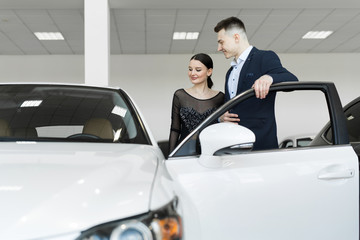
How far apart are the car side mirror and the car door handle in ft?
1.09

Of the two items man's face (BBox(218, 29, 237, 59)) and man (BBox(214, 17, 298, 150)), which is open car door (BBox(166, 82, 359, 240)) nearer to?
man (BBox(214, 17, 298, 150))

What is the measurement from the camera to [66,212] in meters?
0.86

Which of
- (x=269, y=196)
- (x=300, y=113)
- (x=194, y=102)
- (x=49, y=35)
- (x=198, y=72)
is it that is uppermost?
(x=49, y=35)

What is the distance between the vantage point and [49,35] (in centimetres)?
1075

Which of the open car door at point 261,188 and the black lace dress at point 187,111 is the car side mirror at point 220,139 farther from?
the black lace dress at point 187,111

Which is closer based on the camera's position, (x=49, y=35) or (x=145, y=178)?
(x=145, y=178)

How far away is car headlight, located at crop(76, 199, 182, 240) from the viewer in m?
0.85

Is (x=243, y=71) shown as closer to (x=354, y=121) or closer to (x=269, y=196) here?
(x=354, y=121)

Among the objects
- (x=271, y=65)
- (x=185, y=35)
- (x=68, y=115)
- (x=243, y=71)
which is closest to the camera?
(x=68, y=115)

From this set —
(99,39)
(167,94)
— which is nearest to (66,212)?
(99,39)

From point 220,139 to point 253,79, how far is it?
0.96m

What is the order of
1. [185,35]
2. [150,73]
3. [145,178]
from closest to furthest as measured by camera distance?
[145,178] → [185,35] → [150,73]

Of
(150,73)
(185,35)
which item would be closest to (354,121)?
(185,35)

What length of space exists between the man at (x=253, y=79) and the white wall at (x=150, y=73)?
10254mm
